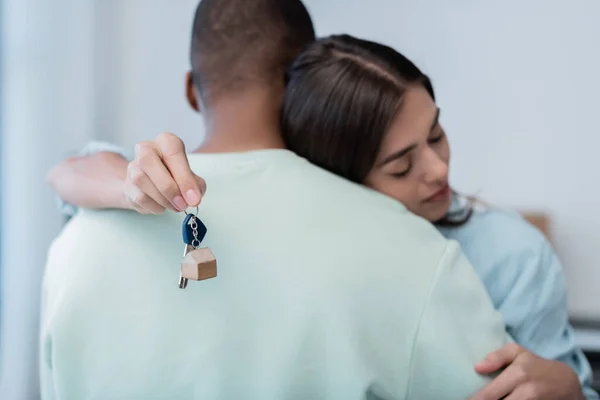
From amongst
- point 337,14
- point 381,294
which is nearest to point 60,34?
point 337,14

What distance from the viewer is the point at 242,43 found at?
58cm

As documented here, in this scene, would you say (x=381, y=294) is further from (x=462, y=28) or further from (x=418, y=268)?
(x=462, y=28)

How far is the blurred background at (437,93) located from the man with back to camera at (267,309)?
2.29 feet

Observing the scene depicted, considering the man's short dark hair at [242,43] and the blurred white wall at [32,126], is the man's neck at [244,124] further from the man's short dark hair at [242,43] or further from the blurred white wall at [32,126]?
the blurred white wall at [32,126]

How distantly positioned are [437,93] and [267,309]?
0.87m

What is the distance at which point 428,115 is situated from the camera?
593 mm

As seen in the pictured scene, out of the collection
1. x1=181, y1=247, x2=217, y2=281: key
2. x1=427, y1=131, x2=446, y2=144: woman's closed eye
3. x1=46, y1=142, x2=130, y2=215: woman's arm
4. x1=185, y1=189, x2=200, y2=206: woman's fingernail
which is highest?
x1=185, y1=189, x2=200, y2=206: woman's fingernail

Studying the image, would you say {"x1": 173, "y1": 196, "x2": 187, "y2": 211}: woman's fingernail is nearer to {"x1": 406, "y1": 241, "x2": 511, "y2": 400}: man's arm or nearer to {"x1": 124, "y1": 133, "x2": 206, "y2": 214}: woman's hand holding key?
{"x1": 124, "y1": 133, "x2": 206, "y2": 214}: woman's hand holding key

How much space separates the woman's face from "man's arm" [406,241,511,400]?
0.12 meters

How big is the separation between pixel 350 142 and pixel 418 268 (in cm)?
17

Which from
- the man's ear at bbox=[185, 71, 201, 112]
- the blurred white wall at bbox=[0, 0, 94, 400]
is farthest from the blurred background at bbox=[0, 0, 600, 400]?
the man's ear at bbox=[185, 71, 201, 112]

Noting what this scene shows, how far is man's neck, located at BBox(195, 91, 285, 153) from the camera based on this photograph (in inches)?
20.8

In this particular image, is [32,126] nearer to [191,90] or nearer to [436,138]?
[191,90]

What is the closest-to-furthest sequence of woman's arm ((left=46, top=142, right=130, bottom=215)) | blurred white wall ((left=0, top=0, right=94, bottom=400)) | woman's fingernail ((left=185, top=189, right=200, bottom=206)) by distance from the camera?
woman's fingernail ((left=185, top=189, right=200, bottom=206)) → woman's arm ((left=46, top=142, right=130, bottom=215)) → blurred white wall ((left=0, top=0, right=94, bottom=400))
